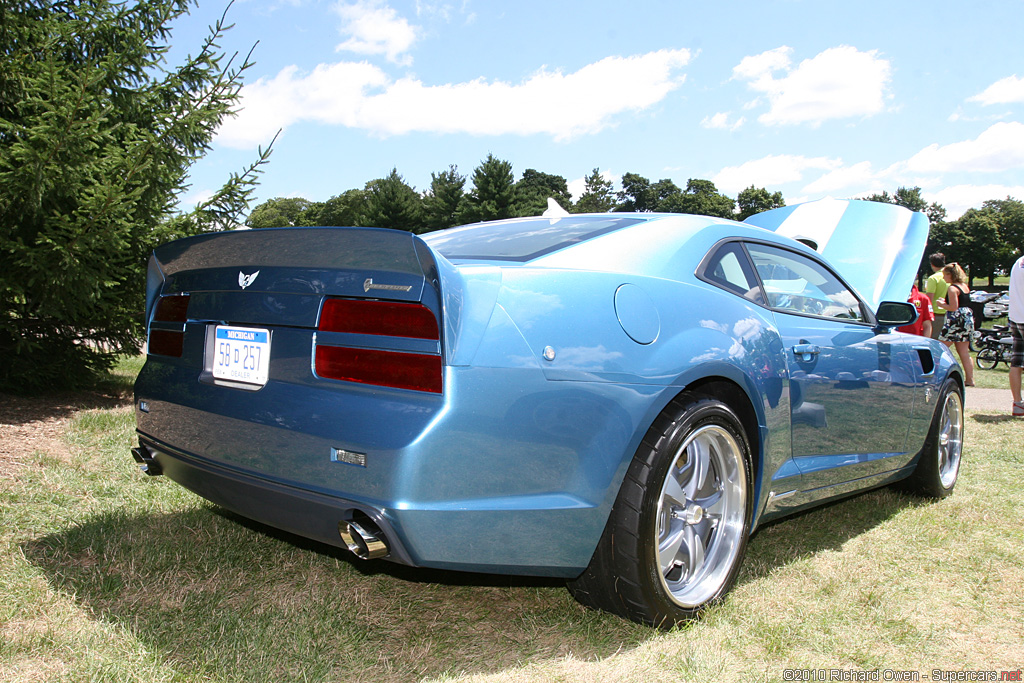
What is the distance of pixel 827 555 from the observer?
10.6 ft

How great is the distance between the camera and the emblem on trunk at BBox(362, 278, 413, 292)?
1940mm

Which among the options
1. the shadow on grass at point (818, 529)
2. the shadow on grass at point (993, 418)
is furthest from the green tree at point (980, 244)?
the shadow on grass at point (818, 529)

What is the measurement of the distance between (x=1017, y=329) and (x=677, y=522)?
6803 mm

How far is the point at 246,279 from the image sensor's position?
7.54 ft

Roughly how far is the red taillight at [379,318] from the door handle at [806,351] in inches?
65.7

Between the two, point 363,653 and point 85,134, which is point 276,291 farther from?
point 85,134

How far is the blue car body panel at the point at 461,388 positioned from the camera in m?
1.89

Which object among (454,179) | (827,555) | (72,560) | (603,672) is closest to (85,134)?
(72,560)

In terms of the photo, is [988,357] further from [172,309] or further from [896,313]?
[172,309]

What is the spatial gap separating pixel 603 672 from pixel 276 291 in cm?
146

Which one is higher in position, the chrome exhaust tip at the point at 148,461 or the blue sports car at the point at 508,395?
the blue sports car at the point at 508,395

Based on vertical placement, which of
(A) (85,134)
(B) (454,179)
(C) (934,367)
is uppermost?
(B) (454,179)

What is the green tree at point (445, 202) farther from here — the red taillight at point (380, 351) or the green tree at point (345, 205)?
the red taillight at point (380, 351)

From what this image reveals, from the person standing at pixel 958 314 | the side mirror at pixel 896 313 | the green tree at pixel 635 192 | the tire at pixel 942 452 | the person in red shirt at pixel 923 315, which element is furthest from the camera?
the green tree at pixel 635 192
